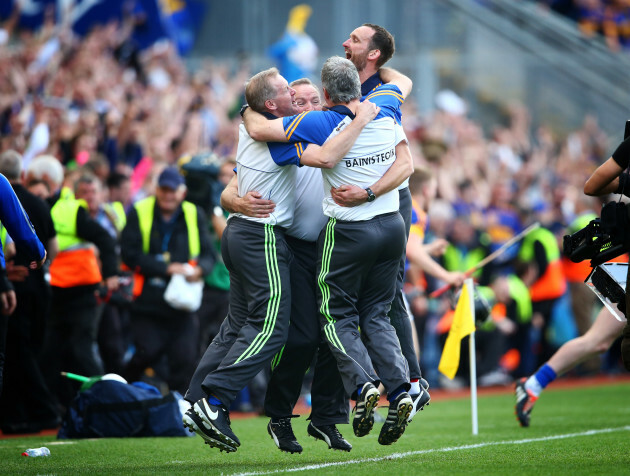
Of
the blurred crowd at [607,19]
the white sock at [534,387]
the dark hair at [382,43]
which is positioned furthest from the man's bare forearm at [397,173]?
the blurred crowd at [607,19]

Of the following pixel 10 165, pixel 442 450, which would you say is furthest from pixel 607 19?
pixel 442 450

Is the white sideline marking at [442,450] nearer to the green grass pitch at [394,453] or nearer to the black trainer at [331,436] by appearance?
the green grass pitch at [394,453]

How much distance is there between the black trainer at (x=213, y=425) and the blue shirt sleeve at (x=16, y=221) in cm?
150

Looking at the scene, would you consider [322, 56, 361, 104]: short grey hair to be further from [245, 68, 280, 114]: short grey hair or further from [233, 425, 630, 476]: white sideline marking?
[233, 425, 630, 476]: white sideline marking

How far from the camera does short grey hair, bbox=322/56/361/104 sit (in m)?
6.62

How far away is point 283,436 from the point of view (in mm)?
7062

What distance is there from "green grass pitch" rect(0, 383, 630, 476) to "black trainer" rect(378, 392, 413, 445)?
0.21 meters

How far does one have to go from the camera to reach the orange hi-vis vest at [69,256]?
9898 millimetres

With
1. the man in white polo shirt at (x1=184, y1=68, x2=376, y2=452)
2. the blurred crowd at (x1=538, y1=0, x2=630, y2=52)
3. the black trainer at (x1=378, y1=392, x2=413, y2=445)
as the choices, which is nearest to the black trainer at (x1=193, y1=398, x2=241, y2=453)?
the man in white polo shirt at (x1=184, y1=68, x2=376, y2=452)

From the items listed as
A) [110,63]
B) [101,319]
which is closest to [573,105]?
[110,63]

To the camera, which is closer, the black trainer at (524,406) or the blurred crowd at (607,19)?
the black trainer at (524,406)

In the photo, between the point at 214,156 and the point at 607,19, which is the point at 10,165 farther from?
the point at 607,19

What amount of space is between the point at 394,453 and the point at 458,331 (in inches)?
69.3

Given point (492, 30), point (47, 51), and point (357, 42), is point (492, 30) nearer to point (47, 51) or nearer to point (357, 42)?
point (47, 51)
